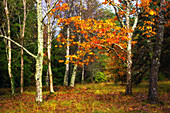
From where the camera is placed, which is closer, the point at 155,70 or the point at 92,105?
the point at 155,70

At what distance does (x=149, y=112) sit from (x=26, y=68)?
17.6 metres

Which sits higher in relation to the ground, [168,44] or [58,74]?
[168,44]

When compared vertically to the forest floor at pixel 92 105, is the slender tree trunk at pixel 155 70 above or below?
above

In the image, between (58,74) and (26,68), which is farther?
(58,74)

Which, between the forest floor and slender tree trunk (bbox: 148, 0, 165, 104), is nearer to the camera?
the forest floor

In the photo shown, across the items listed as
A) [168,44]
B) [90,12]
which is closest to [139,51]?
[168,44]

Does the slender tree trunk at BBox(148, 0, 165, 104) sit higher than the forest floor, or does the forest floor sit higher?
the slender tree trunk at BBox(148, 0, 165, 104)

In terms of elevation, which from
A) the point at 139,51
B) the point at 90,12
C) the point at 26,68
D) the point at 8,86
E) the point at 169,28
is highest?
the point at 90,12

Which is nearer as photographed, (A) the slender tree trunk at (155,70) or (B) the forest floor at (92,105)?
(B) the forest floor at (92,105)

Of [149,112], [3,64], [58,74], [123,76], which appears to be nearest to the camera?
[149,112]

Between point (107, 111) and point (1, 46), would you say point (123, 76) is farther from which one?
point (1, 46)

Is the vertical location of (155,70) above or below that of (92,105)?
above

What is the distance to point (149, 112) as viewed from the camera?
243 inches

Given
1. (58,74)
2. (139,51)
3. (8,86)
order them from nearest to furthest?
1. (139,51)
2. (8,86)
3. (58,74)
